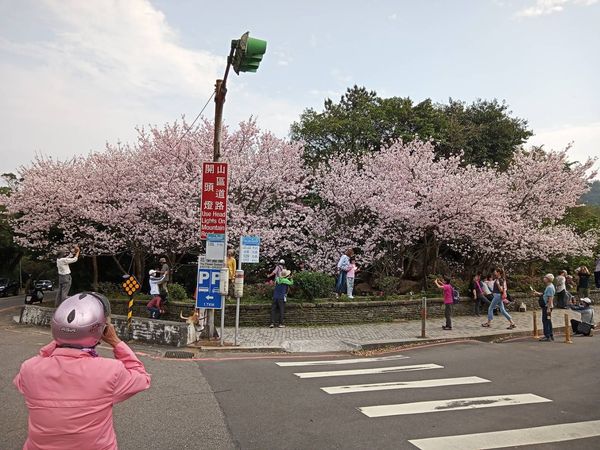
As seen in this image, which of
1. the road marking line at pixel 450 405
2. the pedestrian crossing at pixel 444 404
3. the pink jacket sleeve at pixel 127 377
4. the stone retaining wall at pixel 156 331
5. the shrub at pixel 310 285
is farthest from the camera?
the shrub at pixel 310 285

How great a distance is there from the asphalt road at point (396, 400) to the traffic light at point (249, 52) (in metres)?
5.58

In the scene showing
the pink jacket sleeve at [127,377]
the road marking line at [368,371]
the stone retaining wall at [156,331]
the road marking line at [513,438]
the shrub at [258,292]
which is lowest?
the road marking line at [368,371]

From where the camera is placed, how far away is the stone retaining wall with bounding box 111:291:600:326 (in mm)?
14235

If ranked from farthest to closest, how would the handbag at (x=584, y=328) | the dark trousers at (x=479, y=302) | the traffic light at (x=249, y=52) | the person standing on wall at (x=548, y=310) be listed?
A: the dark trousers at (x=479, y=302), the handbag at (x=584, y=328), the person standing on wall at (x=548, y=310), the traffic light at (x=249, y=52)

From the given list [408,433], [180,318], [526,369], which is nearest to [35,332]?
[180,318]

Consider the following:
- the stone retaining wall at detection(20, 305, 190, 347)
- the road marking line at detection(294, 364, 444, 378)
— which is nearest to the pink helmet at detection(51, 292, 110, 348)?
the road marking line at detection(294, 364, 444, 378)

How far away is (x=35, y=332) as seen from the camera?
13148 mm

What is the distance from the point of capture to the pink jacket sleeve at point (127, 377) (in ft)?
8.83

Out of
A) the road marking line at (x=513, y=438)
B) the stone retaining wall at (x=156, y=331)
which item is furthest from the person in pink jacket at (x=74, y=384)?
the stone retaining wall at (x=156, y=331)

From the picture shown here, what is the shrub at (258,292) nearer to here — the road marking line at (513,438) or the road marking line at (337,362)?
the road marking line at (337,362)

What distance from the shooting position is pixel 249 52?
8617 millimetres

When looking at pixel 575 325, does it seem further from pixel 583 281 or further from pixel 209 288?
pixel 209 288

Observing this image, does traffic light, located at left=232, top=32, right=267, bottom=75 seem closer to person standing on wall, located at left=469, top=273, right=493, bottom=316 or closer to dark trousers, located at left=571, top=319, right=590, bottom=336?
dark trousers, located at left=571, top=319, right=590, bottom=336

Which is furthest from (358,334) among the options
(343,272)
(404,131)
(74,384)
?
(404,131)
